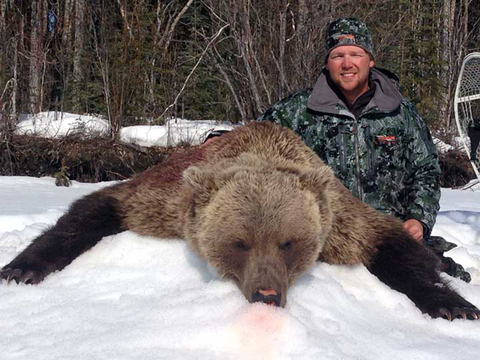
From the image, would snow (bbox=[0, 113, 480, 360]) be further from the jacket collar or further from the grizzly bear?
the jacket collar

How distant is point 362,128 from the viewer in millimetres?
3947

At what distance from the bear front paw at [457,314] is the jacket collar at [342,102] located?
163 cm

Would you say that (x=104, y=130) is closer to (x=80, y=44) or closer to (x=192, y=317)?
(x=80, y=44)

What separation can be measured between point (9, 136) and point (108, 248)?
5.48 meters

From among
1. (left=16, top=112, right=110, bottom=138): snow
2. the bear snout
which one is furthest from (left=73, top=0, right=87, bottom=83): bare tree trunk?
the bear snout

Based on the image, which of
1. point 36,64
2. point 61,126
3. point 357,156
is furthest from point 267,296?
point 36,64

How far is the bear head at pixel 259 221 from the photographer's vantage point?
244cm

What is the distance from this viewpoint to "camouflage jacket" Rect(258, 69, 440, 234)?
3.94m

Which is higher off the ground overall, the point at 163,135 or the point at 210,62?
the point at 210,62

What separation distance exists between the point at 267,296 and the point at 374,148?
78.3 inches

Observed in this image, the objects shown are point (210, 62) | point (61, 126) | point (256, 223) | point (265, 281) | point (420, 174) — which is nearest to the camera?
point (265, 281)

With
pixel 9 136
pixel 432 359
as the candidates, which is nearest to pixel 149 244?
pixel 432 359

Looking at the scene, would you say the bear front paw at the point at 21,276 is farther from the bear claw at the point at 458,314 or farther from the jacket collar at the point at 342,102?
the jacket collar at the point at 342,102

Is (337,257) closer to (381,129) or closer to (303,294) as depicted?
(303,294)
